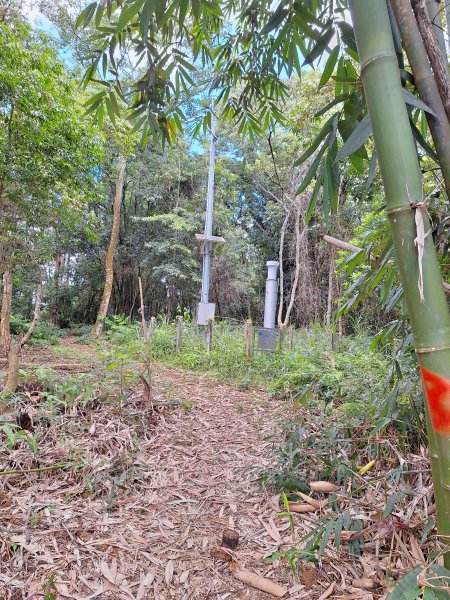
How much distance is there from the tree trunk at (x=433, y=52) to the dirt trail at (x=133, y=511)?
4.90 feet

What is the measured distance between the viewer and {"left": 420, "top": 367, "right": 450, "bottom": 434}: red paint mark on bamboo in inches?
24.9

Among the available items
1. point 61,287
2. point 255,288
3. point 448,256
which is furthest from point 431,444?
point 61,287

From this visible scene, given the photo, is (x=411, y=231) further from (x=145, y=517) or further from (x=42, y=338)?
(x=42, y=338)

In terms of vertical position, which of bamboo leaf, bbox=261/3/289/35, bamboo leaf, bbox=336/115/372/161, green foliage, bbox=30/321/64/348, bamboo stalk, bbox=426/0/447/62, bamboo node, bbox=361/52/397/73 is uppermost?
bamboo leaf, bbox=261/3/289/35

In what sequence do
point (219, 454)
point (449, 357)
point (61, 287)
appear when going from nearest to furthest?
point (449, 357), point (219, 454), point (61, 287)

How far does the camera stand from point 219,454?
249cm

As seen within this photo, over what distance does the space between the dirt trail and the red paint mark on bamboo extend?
0.96 m

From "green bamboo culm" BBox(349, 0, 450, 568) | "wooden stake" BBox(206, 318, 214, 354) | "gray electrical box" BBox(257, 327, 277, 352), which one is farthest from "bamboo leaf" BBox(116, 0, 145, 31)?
"wooden stake" BBox(206, 318, 214, 354)

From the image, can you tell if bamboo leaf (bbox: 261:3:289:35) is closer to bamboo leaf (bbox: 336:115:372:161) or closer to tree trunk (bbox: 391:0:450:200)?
tree trunk (bbox: 391:0:450:200)

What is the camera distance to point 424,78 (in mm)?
758

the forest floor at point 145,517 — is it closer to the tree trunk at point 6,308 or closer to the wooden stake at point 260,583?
the wooden stake at point 260,583

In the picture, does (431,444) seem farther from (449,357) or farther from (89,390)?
(89,390)

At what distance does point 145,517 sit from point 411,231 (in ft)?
5.77

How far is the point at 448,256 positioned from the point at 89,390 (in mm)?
2462
